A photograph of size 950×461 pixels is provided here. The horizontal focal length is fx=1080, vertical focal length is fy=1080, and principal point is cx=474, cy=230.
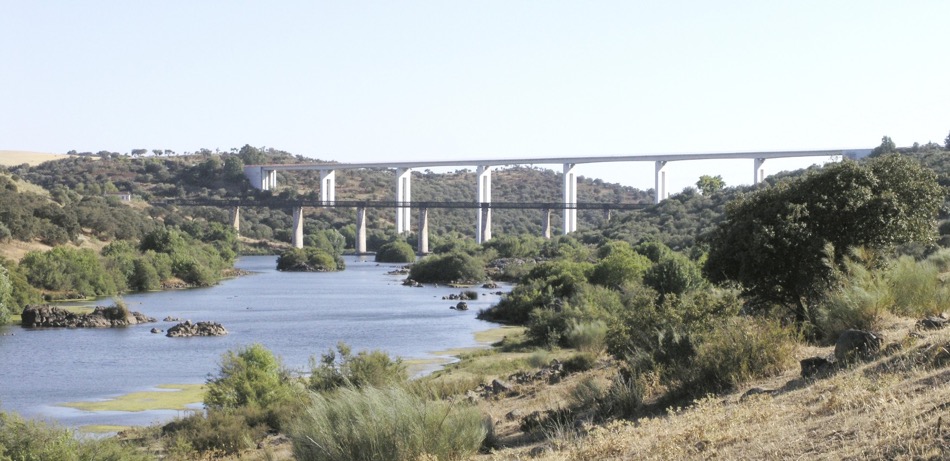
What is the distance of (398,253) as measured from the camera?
133500mm

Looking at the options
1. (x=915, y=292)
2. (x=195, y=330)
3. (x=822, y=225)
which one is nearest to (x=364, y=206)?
(x=195, y=330)

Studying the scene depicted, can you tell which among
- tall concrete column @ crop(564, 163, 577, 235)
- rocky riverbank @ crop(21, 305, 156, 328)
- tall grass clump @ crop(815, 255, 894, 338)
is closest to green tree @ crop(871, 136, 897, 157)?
tall concrete column @ crop(564, 163, 577, 235)

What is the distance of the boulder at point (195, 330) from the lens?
4688 centimetres

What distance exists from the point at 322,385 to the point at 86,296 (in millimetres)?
50847

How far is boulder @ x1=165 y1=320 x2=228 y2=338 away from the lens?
4688cm

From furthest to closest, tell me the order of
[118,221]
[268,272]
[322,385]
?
[268,272] < [118,221] < [322,385]

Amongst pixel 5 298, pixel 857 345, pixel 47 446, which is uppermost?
pixel 857 345

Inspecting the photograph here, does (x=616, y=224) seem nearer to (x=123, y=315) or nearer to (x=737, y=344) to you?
(x=123, y=315)

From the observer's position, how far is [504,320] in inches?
2219

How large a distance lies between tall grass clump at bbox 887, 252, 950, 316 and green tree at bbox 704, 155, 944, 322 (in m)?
3.04

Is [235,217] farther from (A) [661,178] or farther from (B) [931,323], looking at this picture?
(B) [931,323]

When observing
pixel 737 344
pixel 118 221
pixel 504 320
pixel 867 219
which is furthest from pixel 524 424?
pixel 118 221

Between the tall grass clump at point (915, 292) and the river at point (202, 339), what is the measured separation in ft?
48.3

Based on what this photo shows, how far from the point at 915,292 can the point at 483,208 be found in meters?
122
